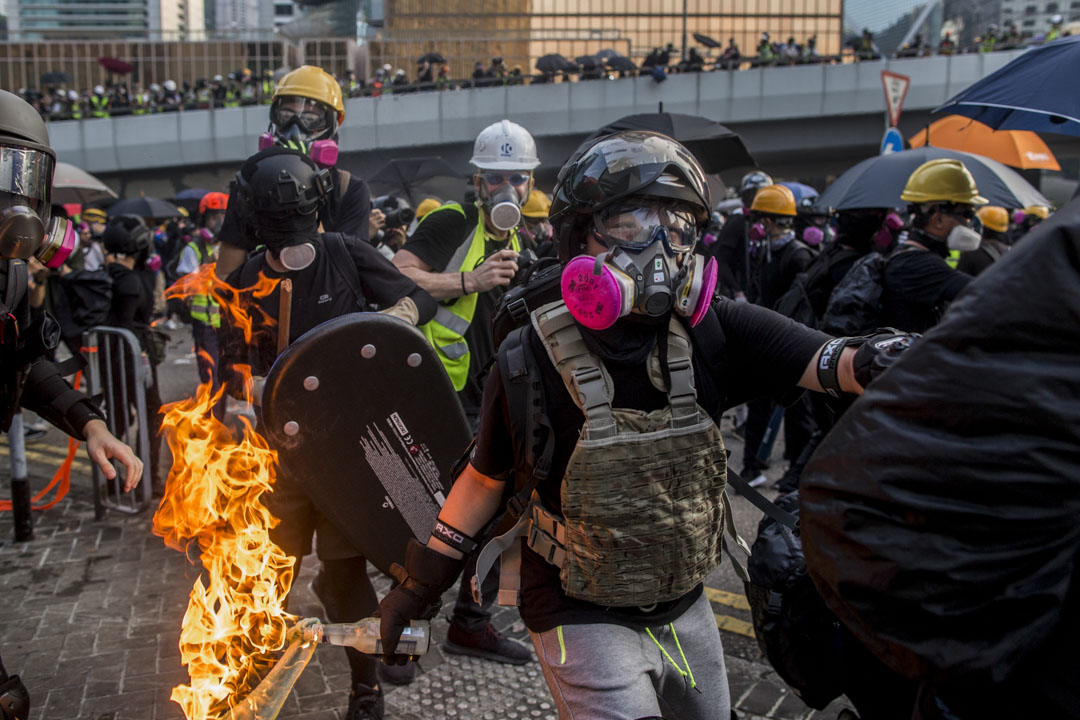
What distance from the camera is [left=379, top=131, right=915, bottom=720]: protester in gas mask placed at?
2104mm

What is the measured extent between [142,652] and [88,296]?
3386 mm

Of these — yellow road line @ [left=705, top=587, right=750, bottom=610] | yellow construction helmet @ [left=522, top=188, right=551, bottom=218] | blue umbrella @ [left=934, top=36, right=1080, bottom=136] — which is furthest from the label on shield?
yellow construction helmet @ [left=522, top=188, right=551, bottom=218]

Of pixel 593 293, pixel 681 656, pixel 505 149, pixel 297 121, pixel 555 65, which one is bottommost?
pixel 681 656

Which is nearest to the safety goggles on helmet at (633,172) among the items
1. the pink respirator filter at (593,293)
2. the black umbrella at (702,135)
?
the pink respirator filter at (593,293)

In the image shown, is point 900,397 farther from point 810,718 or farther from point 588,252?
point 810,718

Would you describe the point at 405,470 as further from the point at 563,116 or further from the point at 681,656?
the point at 563,116

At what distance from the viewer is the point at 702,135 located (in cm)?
733

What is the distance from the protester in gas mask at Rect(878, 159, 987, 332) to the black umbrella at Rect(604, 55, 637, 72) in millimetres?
29329

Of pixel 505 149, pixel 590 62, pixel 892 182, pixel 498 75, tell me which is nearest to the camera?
pixel 505 149

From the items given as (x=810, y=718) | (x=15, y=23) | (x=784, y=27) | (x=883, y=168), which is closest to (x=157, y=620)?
(x=810, y=718)

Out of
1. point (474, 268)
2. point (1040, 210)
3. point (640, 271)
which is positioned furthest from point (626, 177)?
point (1040, 210)

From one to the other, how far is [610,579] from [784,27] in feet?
228

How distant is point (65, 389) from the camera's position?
3088mm

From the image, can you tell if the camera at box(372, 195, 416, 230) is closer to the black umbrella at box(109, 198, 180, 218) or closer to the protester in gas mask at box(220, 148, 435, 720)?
the protester in gas mask at box(220, 148, 435, 720)
